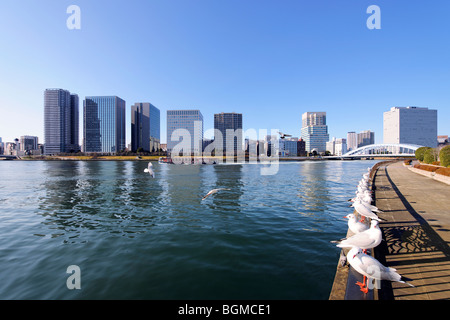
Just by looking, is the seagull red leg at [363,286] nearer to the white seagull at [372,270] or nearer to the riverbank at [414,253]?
the white seagull at [372,270]

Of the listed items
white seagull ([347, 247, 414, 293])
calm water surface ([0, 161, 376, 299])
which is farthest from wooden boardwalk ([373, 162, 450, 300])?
calm water surface ([0, 161, 376, 299])

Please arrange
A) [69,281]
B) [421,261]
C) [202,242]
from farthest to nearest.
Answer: [202,242]
[69,281]
[421,261]

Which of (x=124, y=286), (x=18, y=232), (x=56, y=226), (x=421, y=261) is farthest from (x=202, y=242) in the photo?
(x=18, y=232)

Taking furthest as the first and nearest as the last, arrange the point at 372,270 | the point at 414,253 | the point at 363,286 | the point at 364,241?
1. the point at 414,253
2. the point at 364,241
3. the point at 363,286
4. the point at 372,270

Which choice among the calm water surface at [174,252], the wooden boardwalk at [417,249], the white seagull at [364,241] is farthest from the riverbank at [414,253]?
the calm water surface at [174,252]

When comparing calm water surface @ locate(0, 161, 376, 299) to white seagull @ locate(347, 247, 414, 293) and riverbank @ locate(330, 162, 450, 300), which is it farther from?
riverbank @ locate(330, 162, 450, 300)

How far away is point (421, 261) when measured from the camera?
6.87m

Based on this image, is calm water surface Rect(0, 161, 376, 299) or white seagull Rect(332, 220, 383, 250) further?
calm water surface Rect(0, 161, 376, 299)

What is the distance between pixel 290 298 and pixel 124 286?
5693 millimetres

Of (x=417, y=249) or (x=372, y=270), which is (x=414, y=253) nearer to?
(x=417, y=249)

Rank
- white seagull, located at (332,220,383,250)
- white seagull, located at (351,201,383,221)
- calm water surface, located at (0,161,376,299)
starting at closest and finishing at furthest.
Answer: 1. white seagull, located at (332,220,383,250)
2. calm water surface, located at (0,161,376,299)
3. white seagull, located at (351,201,383,221)

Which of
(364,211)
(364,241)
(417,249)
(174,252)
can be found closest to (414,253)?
(417,249)

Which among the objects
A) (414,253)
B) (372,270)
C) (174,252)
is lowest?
(174,252)
